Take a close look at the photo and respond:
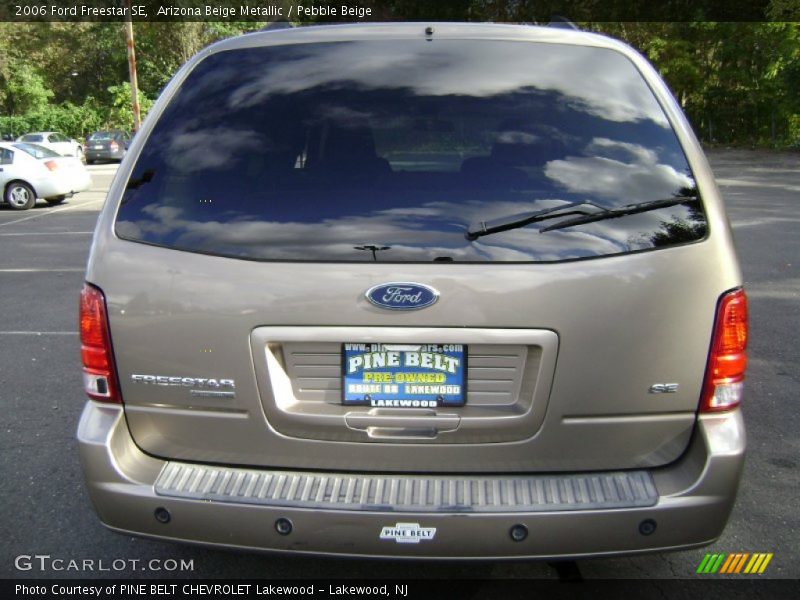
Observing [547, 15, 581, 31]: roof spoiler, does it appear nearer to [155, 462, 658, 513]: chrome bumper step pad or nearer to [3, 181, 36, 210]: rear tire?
[155, 462, 658, 513]: chrome bumper step pad

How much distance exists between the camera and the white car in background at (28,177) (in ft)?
58.0

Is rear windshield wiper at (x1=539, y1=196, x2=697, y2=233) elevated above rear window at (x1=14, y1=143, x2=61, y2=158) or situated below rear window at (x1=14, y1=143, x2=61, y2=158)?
above

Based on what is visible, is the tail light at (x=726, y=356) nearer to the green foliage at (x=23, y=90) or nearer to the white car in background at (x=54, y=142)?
the white car in background at (x=54, y=142)

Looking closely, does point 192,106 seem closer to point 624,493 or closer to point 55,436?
point 624,493

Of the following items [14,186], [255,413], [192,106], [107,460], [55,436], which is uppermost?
[192,106]

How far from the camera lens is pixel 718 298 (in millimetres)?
2312

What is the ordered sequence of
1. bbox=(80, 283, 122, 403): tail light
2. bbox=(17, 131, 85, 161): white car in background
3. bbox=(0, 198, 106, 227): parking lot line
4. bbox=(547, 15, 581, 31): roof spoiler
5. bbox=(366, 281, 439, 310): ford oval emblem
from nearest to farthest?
bbox=(366, 281, 439, 310): ford oval emblem < bbox=(80, 283, 122, 403): tail light < bbox=(547, 15, 581, 31): roof spoiler < bbox=(0, 198, 106, 227): parking lot line < bbox=(17, 131, 85, 161): white car in background

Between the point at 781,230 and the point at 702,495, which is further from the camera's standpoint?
the point at 781,230

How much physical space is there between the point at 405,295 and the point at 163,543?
1.28 metres

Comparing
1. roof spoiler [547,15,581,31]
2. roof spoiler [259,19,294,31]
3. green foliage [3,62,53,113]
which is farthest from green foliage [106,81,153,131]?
roof spoiler [547,15,581,31]

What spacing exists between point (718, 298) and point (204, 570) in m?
2.17

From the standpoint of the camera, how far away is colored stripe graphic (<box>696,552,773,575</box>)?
3051 millimetres

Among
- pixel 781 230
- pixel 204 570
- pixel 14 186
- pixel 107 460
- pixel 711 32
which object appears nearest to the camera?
pixel 107 460

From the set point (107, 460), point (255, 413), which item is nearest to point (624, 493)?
point (255, 413)
